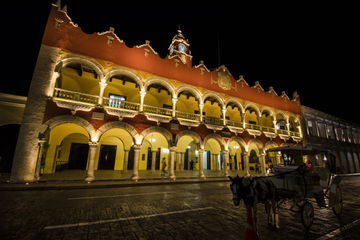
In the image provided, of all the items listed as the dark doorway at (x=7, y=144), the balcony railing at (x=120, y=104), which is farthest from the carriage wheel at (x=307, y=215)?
the dark doorway at (x=7, y=144)

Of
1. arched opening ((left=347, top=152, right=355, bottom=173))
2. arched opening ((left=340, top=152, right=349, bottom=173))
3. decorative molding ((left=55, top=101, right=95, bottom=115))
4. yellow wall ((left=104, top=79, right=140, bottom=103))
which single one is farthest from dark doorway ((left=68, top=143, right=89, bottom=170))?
arched opening ((left=347, top=152, right=355, bottom=173))

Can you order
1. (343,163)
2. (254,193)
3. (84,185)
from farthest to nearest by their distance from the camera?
(343,163) < (84,185) < (254,193)

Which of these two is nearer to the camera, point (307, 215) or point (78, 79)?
point (307, 215)

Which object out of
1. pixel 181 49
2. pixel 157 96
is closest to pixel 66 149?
pixel 157 96

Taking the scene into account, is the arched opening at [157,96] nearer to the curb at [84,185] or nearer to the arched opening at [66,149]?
the arched opening at [66,149]

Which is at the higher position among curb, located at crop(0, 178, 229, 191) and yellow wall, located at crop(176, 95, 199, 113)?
yellow wall, located at crop(176, 95, 199, 113)

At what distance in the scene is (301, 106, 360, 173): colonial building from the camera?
22175 millimetres

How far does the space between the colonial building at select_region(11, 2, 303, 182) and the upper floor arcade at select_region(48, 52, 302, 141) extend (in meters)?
0.07

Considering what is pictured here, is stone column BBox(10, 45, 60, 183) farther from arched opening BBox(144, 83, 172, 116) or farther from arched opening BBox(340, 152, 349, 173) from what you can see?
arched opening BBox(340, 152, 349, 173)

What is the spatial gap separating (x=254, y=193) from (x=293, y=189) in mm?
1799

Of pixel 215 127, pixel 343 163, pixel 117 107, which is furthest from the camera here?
pixel 343 163

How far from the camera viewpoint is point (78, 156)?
53.0 ft

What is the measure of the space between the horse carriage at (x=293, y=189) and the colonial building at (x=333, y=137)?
1974 cm

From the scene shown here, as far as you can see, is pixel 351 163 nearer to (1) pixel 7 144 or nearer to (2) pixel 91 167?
(2) pixel 91 167
